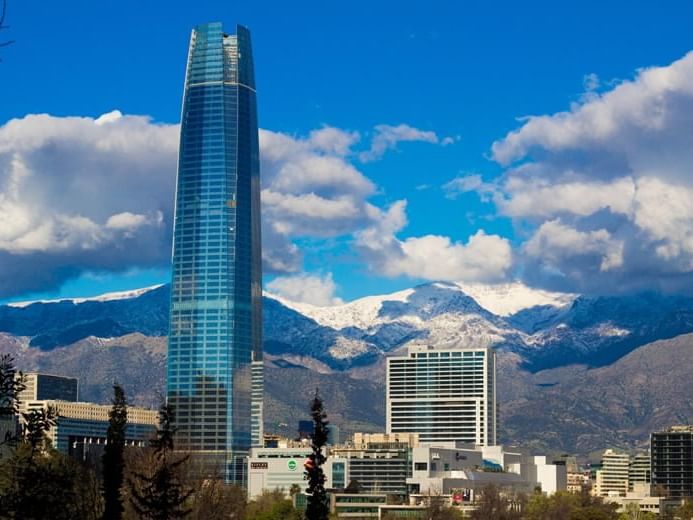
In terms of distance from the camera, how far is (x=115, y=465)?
154375mm

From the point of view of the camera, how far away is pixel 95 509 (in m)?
158

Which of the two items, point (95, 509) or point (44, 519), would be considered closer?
point (44, 519)

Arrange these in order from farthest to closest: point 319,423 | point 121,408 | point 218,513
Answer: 1. point 218,513
2. point 121,408
3. point 319,423

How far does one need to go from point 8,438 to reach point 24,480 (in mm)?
4983

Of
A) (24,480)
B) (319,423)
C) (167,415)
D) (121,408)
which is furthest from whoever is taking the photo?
(121,408)

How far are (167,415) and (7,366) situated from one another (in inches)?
2557

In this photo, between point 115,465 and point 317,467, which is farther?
point 115,465

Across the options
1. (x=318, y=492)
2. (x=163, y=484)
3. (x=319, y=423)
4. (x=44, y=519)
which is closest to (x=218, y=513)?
(x=318, y=492)

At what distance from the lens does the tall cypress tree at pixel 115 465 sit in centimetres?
14712

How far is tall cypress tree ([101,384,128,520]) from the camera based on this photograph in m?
147

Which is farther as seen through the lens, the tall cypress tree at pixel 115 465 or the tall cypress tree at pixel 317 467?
the tall cypress tree at pixel 115 465

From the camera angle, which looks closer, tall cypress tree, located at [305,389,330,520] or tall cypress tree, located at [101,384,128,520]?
tall cypress tree, located at [305,389,330,520]

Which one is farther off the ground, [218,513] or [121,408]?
[121,408]

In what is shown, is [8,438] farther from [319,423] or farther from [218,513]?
[218,513]
